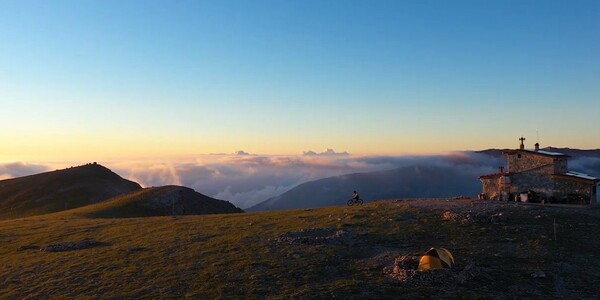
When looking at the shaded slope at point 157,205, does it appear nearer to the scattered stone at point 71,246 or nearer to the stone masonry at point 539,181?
the scattered stone at point 71,246

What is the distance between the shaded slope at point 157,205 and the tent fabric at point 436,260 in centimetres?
5827

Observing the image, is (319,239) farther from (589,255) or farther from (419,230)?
(589,255)

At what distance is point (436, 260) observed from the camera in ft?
96.4

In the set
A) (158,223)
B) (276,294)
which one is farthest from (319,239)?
(158,223)

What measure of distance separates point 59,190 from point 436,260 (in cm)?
12903

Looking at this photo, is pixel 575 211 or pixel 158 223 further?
pixel 158 223

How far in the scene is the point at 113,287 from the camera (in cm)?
2959

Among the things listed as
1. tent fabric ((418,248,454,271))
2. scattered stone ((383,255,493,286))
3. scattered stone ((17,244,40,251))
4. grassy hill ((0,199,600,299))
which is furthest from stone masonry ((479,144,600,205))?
scattered stone ((17,244,40,251))

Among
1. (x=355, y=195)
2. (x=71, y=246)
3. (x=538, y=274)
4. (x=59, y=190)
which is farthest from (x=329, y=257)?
(x=59, y=190)

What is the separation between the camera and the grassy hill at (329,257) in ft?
89.5

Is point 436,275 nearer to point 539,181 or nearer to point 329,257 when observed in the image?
point 329,257

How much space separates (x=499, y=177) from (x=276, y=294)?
1682 inches

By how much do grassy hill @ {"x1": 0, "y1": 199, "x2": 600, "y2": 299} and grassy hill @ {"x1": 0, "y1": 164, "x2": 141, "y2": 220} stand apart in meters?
74.2

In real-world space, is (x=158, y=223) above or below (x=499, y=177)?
below
